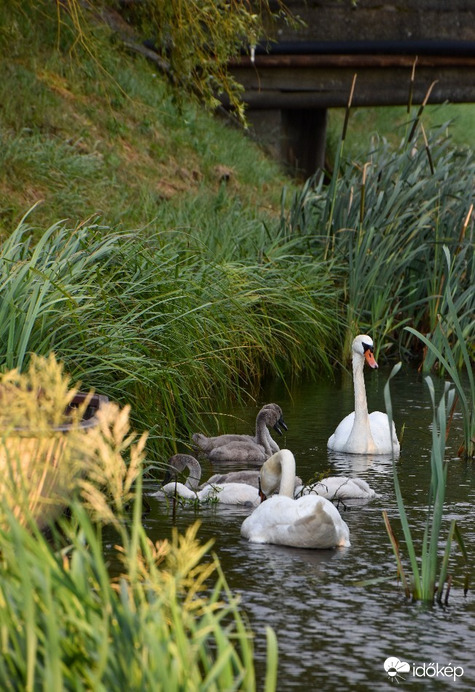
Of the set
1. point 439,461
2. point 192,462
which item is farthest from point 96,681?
point 192,462

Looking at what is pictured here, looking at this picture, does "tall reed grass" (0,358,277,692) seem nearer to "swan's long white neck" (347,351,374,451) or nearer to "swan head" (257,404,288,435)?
"swan head" (257,404,288,435)

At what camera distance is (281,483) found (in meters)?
6.81

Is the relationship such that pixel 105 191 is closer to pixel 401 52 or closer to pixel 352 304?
pixel 352 304

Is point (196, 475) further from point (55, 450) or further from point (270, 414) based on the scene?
point (55, 450)

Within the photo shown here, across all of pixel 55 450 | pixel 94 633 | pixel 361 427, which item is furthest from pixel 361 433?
pixel 94 633

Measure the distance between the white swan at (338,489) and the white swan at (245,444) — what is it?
1015 millimetres

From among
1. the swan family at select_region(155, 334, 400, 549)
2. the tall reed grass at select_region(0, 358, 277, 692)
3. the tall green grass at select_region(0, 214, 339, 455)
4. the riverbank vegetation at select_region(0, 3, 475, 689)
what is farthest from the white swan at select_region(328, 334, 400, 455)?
the tall reed grass at select_region(0, 358, 277, 692)

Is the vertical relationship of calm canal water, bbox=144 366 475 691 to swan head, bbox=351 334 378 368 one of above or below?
below

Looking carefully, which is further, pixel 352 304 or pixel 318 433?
pixel 352 304

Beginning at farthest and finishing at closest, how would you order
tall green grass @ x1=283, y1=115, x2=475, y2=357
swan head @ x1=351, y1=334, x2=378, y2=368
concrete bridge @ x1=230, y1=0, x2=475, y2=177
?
1. concrete bridge @ x1=230, y1=0, x2=475, y2=177
2. tall green grass @ x1=283, y1=115, x2=475, y2=357
3. swan head @ x1=351, y1=334, x2=378, y2=368

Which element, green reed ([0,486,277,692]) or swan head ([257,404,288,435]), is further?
swan head ([257,404,288,435])

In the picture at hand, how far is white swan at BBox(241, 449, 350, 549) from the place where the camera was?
6230mm

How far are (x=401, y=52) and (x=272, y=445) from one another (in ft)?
45.8

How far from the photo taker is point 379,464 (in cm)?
870
